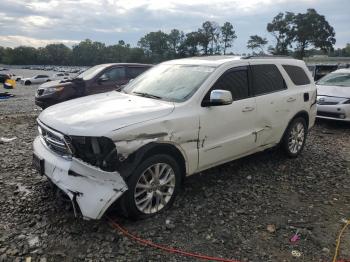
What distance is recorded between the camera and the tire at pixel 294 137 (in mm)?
5930

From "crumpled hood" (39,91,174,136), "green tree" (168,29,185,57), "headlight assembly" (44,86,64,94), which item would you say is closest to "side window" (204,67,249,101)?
"crumpled hood" (39,91,174,136)

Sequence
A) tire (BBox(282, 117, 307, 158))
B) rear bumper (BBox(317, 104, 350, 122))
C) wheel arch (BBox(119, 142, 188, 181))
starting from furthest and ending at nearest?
rear bumper (BBox(317, 104, 350, 122))
tire (BBox(282, 117, 307, 158))
wheel arch (BBox(119, 142, 188, 181))

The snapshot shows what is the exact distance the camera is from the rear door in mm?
5188

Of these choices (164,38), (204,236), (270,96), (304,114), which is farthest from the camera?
(164,38)

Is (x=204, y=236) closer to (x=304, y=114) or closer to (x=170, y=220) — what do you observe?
(x=170, y=220)

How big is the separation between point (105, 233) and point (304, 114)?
4.15 metres

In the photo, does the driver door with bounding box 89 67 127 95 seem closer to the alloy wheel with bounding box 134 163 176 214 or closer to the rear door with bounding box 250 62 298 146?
the rear door with bounding box 250 62 298 146

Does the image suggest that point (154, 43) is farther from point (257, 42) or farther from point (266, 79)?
point (266, 79)

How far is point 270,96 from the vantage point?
5359 mm

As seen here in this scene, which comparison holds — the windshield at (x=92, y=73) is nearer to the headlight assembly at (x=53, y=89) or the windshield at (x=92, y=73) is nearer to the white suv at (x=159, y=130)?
the headlight assembly at (x=53, y=89)

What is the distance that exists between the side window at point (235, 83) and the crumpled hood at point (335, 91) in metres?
5.37

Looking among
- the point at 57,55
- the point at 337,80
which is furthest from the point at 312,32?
the point at 57,55

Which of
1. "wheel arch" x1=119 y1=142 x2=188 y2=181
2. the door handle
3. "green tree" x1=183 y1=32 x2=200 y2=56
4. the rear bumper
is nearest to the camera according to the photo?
"wheel arch" x1=119 y1=142 x2=188 y2=181

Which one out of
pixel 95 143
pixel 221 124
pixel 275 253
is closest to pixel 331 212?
pixel 275 253
